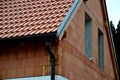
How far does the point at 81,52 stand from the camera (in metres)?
12.7

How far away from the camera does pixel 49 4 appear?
39.2 ft

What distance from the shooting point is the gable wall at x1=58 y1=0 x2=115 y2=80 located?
36.2 feet

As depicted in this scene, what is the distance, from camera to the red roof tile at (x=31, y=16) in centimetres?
1057

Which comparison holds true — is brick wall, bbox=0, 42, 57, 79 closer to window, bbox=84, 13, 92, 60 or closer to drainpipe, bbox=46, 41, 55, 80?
drainpipe, bbox=46, 41, 55, 80

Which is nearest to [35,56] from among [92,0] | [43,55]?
[43,55]

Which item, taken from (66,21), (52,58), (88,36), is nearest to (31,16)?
(66,21)

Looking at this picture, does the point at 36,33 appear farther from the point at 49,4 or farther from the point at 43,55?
the point at 49,4

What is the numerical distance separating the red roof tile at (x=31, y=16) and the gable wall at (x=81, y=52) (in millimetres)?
594

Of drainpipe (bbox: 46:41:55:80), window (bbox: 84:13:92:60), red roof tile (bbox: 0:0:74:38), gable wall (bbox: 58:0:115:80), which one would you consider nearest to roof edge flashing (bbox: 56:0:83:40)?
red roof tile (bbox: 0:0:74:38)

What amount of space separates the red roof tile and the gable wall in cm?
59

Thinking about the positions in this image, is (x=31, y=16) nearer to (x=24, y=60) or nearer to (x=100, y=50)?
(x=24, y=60)

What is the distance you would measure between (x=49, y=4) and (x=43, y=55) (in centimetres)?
201

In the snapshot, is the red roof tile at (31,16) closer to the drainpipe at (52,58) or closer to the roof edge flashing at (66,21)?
the roof edge flashing at (66,21)

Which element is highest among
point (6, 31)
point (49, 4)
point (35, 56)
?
point (49, 4)
